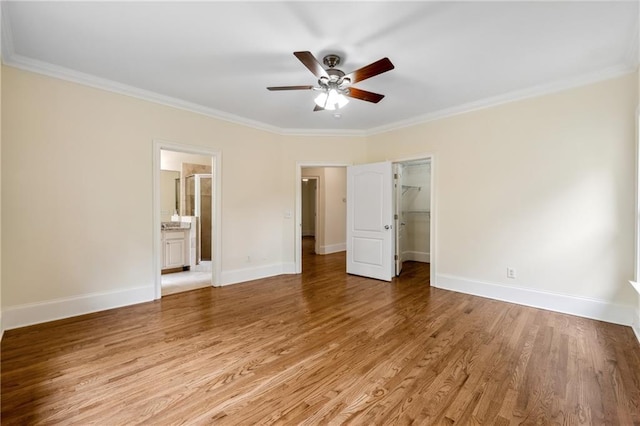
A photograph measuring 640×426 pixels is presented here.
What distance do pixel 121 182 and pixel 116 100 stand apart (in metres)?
1.00

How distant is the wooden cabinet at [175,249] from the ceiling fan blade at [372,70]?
14.3ft

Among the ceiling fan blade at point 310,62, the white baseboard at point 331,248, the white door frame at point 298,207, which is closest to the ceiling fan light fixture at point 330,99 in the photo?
the ceiling fan blade at point 310,62

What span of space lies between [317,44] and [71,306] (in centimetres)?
384

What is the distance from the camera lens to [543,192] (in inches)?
136

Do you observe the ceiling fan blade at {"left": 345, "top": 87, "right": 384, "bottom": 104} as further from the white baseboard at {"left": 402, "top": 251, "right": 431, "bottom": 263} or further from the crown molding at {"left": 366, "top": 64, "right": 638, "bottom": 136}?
the white baseboard at {"left": 402, "top": 251, "right": 431, "bottom": 263}

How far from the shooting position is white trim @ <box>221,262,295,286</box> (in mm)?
4566

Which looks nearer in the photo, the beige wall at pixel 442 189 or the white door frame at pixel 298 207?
the beige wall at pixel 442 189

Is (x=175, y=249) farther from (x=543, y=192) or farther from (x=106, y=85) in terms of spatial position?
(x=543, y=192)

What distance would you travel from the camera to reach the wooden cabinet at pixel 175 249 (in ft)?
17.1

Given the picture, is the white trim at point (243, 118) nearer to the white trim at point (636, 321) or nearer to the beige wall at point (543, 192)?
the beige wall at point (543, 192)

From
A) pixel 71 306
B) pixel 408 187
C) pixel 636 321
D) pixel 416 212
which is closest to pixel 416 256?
pixel 416 212

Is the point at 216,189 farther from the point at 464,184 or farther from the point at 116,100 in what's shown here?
the point at 464,184

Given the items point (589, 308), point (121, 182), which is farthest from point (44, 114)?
point (589, 308)

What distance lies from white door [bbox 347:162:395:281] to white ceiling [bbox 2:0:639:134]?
1514 millimetres
